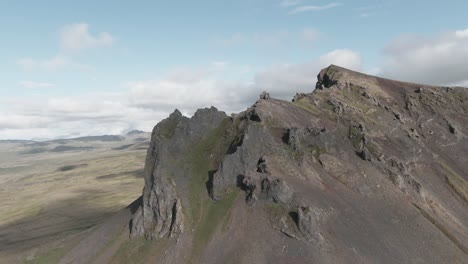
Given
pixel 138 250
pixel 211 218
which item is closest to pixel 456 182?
pixel 211 218

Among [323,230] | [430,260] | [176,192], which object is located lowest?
[430,260]

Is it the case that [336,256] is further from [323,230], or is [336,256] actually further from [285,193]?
[285,193]

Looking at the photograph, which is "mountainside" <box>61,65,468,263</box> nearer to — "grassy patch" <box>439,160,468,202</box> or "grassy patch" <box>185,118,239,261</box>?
"grassy patch" <box>185,118,239,261</box>

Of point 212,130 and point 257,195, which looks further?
point 212,130

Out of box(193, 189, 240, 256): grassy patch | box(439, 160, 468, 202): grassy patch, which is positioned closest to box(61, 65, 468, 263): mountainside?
box(193, 189, 240, 256): grassy patch

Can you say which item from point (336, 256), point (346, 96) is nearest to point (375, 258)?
point (336, 256)

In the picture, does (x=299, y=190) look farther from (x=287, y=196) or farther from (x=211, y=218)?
(x=211, y=218)
